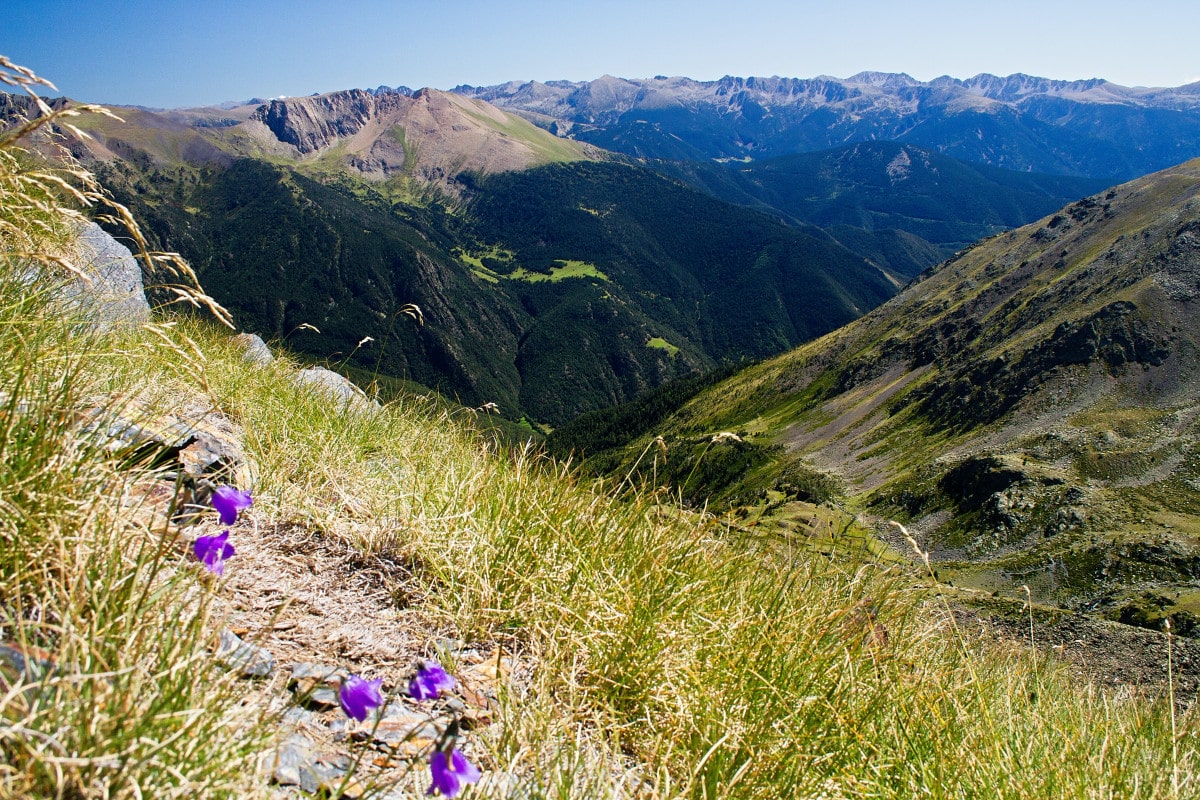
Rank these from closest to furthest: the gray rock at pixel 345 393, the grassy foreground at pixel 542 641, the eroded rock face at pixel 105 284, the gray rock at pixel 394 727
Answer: the grassy foreground at pixel 542 641
the gray rock at pixel 394 727
the eroded rock face at pixel 105 284
the gray rock at pixel 345 393

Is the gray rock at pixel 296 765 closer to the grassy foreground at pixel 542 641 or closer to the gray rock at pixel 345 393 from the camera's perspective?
the grassy foreground at pixel 542 641

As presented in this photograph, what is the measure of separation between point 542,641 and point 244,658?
1614 mm

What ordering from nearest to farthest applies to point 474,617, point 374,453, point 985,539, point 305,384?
1. point 474,617
2. point 374,453
3. point 305,384
4. point 985,539

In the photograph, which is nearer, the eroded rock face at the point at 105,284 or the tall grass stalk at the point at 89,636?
the tall grass stalk at the point at 89,636

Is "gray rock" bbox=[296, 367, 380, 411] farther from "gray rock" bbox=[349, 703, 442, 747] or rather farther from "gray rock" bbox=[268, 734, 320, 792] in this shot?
"gray rock" bbox=[268, 734, 320, 792]

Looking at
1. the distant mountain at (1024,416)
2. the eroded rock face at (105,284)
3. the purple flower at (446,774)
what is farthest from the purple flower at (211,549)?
the distant mountain at (1024,416)

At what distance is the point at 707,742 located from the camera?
295 cm

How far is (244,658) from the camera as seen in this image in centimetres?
251

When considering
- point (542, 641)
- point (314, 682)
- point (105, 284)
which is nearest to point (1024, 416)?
point (542, 641)

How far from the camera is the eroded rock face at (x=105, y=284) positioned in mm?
5641

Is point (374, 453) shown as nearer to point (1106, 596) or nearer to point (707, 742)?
point (707, 742)

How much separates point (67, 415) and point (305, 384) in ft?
15.4

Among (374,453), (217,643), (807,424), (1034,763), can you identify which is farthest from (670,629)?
(807,424)

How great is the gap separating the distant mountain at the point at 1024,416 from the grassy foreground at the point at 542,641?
117 ft
